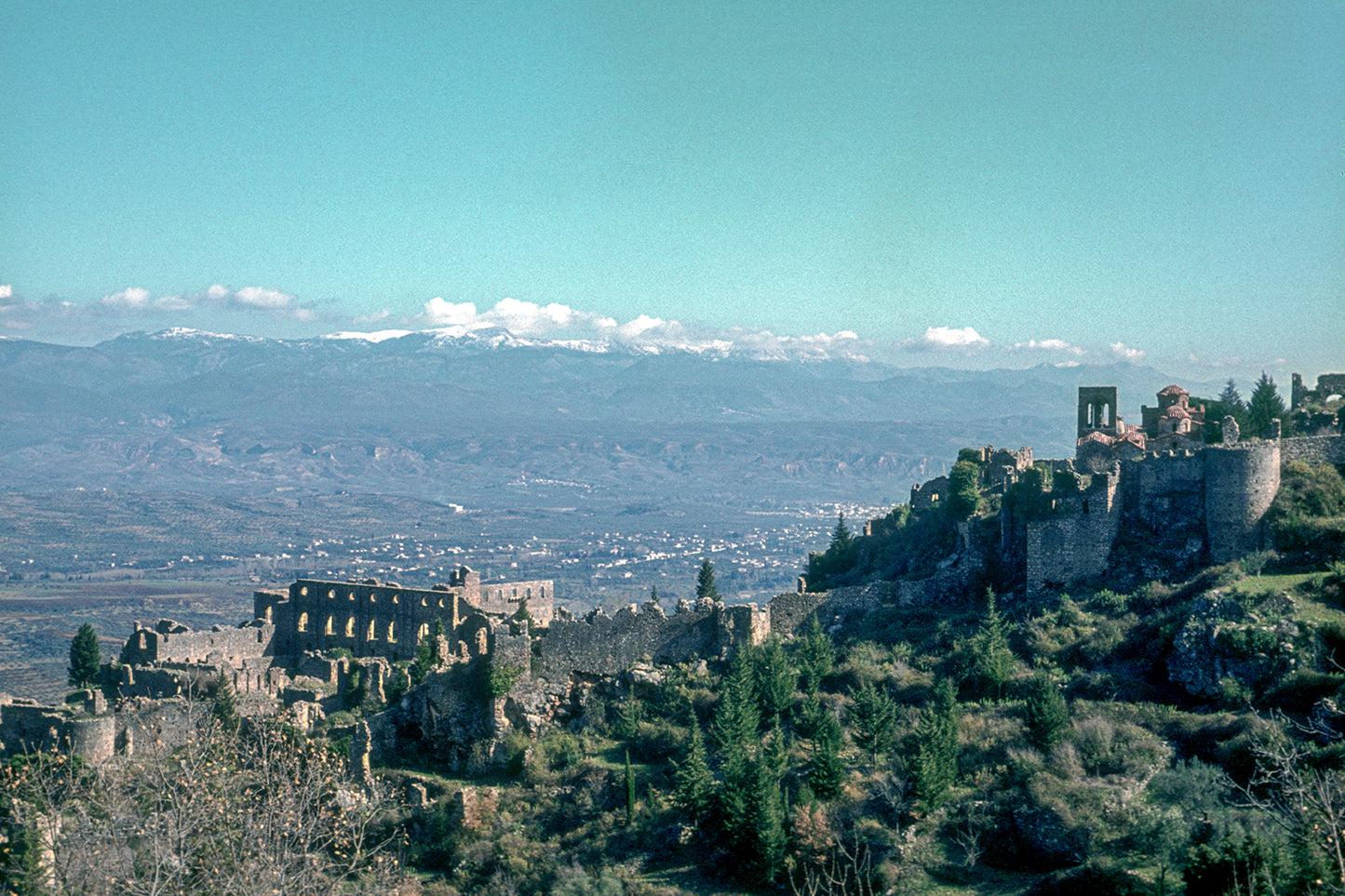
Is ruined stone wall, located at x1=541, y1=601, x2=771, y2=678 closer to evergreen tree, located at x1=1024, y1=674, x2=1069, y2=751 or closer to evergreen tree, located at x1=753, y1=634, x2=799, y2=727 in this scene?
evergreen tree, located at x1=753, y1=634, x2=799, y2=727

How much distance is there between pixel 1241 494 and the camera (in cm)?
4234

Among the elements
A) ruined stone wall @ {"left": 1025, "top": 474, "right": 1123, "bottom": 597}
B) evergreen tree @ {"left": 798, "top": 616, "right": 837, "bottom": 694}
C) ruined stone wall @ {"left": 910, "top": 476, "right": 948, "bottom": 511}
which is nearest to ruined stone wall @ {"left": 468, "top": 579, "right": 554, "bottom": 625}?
evergreen tree @ {"left": 798, "top": 616, "right": 837, "bottom": 694}

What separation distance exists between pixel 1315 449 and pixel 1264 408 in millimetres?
7418

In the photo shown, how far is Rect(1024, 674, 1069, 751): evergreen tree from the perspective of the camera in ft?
120

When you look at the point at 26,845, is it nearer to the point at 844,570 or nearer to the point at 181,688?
the point at 181,688

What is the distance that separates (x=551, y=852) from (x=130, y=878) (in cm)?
1106

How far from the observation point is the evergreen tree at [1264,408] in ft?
166

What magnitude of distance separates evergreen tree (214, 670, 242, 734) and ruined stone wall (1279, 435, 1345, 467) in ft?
112

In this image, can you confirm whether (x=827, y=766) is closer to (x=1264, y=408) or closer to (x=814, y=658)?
(x=814, y=658)

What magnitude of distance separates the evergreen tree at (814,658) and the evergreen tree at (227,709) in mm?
17691

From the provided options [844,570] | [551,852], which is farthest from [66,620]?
[551,852]

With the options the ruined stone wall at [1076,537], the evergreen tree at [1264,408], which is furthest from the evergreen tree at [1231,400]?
the ruined stone wall at [1076,537]

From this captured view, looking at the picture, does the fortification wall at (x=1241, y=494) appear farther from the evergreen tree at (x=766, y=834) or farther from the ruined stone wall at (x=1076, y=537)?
the evergreen tree at (x=766, y=834)

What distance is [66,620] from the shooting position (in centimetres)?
14175
